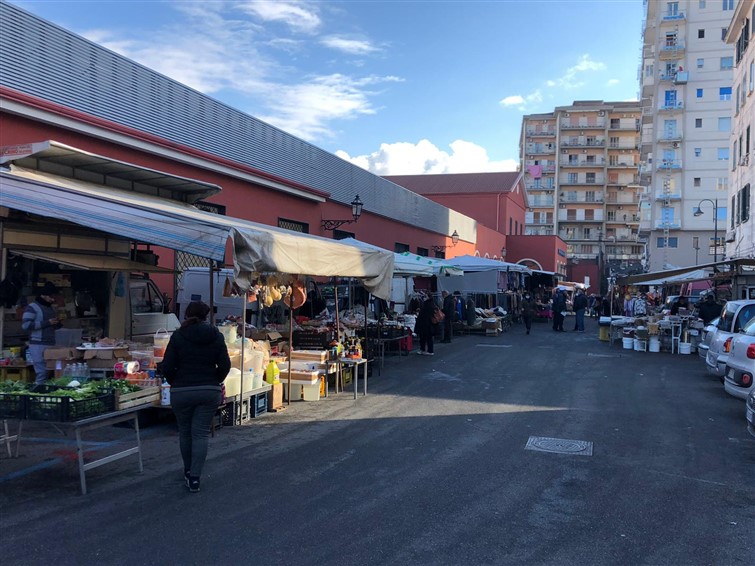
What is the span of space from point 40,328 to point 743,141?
1243 inches

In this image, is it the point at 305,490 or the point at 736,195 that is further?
the point at 736,195

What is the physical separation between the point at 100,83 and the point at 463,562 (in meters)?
11.1

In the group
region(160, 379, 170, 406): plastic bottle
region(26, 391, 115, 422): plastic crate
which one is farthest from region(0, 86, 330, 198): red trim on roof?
region(26, 391, 115, 422): plastic crate

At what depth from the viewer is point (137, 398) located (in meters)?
6.21

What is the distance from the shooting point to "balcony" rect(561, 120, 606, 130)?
88.5 m

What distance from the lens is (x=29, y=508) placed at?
5.18 m

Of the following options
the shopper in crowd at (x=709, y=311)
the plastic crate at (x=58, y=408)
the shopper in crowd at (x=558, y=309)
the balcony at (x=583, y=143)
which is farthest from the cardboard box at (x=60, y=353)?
the balcony at (x=583, y=143)

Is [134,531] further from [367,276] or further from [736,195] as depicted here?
[736,195]

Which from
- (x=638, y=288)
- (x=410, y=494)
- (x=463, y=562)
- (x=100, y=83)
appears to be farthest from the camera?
(x=638, y=288)

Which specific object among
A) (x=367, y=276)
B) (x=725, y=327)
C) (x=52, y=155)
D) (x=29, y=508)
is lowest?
(x=29, y=508)

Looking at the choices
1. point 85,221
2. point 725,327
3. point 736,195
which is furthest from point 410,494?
point 736,195

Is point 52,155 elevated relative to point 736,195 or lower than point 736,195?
lower


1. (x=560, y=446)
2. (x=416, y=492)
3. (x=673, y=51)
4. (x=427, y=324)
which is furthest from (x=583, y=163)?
(x=416, y=492)

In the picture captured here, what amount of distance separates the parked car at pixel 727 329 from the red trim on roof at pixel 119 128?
37.4ft
